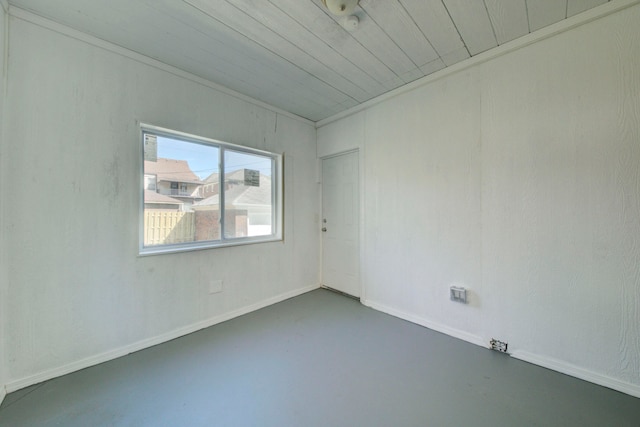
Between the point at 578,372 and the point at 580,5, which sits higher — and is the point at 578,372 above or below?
below

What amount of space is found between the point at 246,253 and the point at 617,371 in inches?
123

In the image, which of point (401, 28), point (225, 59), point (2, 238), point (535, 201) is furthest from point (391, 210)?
point (2, 238)

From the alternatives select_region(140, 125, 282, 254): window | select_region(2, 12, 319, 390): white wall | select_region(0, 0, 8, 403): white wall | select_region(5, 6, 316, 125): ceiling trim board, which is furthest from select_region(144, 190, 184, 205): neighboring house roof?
select_region(5, 6, 316, 125): ceiling trim board

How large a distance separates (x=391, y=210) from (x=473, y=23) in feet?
5.61

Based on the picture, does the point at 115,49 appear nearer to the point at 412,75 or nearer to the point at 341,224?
the point at 412,75

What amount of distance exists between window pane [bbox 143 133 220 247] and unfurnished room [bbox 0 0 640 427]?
22mm

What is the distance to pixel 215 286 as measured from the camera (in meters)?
2.49

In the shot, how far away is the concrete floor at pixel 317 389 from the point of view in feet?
4.39

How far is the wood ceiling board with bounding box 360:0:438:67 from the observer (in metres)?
1.56

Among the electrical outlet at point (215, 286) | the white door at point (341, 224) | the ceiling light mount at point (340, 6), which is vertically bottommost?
the electrical outlet at point (215, 286)

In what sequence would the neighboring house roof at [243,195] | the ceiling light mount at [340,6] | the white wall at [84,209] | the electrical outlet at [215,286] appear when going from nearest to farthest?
the ceiling light mount at [340,6]
the white wall at [84,209]
the electrical outlet at [215,286]
the neighboring house roof at [243,195]

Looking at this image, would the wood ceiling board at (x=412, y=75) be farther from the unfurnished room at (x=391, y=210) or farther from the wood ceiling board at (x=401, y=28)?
the wood ceiling board at (x=401, y=28)

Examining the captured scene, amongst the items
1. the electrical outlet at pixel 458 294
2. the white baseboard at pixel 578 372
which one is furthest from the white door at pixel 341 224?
the white baseboard at pixel 578 372

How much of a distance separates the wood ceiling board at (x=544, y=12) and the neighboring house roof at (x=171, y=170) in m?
2.99
